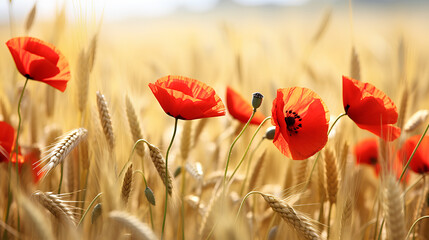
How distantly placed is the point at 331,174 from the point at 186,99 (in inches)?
14.6

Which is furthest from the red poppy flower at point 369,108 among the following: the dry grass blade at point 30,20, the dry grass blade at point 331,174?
the dry grass blade at point 30,20

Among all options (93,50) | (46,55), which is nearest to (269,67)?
(93,50)

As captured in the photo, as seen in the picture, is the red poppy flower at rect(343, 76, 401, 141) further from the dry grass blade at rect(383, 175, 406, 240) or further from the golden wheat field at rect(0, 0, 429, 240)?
the dry grass blade at rect(383, 175, 406, 240)

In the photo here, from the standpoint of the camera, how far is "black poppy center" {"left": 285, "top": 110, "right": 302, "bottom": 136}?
822 mm

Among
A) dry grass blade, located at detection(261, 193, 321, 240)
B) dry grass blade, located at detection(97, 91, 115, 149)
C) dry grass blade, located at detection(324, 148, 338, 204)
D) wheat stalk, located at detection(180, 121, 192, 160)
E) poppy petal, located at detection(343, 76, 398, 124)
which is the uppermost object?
poppy petal, located at detection(343, 76, 398, 124)

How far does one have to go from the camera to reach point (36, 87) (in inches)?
55.3

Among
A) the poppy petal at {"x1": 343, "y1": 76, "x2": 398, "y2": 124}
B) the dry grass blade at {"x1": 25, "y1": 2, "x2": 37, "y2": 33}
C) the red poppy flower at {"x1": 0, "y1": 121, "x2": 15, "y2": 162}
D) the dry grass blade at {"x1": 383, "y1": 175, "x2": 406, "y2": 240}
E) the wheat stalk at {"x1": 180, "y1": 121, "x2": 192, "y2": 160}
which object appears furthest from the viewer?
the dry grass blade at {"x1": 25, "y1": 2, "x2": 37, "y2": 33}

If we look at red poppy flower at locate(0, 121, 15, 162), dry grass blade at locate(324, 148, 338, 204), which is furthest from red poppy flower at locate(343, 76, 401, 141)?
red poppy flower at locate(0, 121, 15, 162)

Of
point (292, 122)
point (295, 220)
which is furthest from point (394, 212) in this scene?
point (292, 122)

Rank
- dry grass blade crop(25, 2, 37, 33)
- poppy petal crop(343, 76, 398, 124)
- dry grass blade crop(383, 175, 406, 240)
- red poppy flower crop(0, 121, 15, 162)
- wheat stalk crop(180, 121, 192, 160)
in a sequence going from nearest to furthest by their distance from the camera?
dry grass blade crop(383, 175, 406, 240), poppy petal crop(343, 76, 398, 124), red poppy flower crop(0, 121, 15, 162), wheat stalk crop(180, 121, 192, 160), dry grass blade crop(25, 2, 37, 33)

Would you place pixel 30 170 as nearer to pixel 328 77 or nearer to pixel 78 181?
pixel 78 181

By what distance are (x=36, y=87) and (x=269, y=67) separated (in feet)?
4.97

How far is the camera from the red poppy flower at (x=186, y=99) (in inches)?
28.7

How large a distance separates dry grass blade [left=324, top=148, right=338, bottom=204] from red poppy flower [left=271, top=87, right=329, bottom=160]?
0.12 m
